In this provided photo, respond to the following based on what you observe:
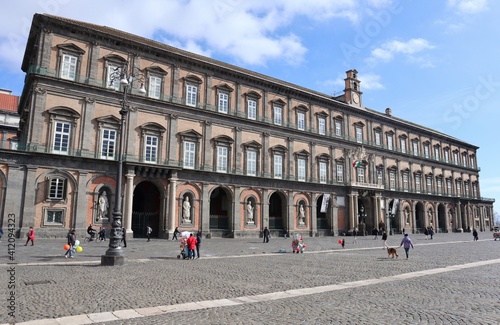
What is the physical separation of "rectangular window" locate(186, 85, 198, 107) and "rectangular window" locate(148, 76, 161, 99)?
280 cm

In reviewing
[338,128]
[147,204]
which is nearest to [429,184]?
[338,128]

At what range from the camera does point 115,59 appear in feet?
102

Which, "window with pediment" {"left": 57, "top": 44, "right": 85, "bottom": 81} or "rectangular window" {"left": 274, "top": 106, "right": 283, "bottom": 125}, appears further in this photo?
"rectangular window" {"left": 274, "top": 106, "right": 283, "bottom": 125}

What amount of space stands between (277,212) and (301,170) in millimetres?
5727

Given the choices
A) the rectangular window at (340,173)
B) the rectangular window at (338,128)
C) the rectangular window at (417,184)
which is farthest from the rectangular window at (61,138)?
the rectangular window at (417,184)

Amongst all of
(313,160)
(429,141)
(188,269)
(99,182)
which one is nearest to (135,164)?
(99,182)

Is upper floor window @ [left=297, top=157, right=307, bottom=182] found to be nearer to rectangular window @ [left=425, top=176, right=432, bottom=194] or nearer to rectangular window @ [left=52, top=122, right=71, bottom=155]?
rectangular window @ [left=52, top=122, right=71, bottom=155]

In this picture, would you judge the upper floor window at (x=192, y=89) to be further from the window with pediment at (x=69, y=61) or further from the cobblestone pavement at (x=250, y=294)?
the cobblestone pavement at (x=250, y=294)

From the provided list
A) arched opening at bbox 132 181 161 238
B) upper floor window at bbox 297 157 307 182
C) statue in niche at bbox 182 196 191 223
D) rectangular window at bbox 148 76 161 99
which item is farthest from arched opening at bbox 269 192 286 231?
rectangular window at bbox 148 76 161 99

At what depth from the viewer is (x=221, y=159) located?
3606 cm

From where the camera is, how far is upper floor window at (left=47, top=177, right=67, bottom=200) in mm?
27094

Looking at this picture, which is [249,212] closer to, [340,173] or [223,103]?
[223,103]

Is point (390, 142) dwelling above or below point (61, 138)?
above

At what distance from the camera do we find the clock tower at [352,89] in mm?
49844
